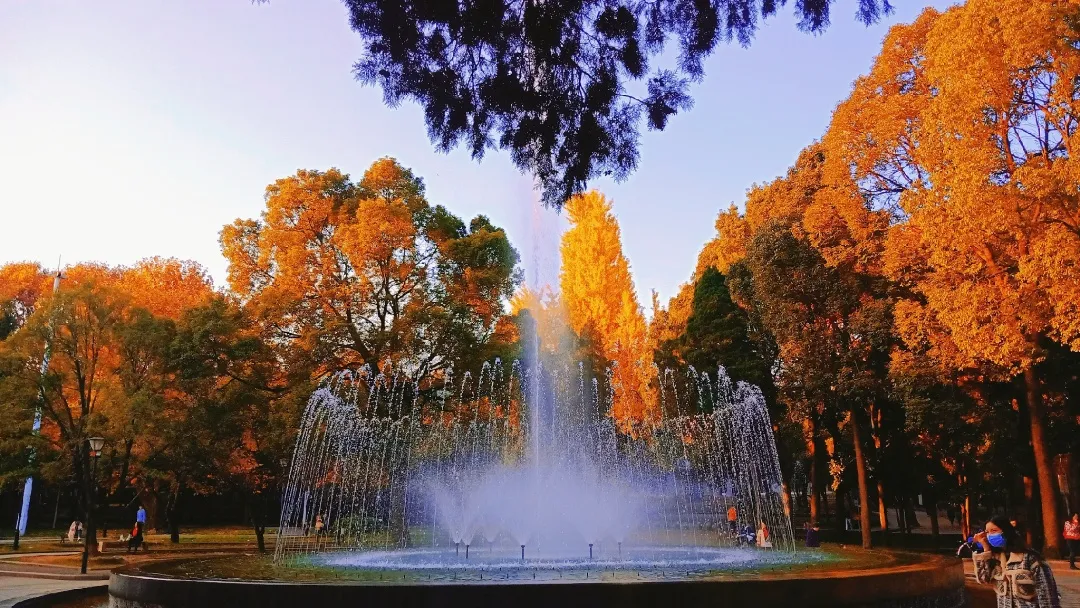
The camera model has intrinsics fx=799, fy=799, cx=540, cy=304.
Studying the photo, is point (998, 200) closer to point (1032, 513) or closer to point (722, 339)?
point (1032, 513)

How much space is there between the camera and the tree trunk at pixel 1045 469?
1711 centimetres

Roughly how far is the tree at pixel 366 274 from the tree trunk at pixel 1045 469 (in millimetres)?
13594

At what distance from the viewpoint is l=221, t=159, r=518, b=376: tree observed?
22266 millimetres

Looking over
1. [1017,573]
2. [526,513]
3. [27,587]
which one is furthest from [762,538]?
[27,587]

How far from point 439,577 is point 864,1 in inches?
264

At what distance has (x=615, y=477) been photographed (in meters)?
19.0

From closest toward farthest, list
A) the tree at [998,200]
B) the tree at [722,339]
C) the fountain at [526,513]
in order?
the fountain at [526,513] → the tree at [998,200] → the tree at [722,339]

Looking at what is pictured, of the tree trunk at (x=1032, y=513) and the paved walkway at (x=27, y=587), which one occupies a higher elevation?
the tree trunk at (x=1032, y=513)

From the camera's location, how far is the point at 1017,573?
5.68 m

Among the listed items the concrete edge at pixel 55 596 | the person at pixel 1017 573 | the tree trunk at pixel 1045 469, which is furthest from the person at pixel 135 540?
the tree trunk at pixel 1045 469

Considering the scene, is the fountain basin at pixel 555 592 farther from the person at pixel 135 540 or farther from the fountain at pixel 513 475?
the person at pixel 135 540

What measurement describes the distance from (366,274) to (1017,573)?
19505 mm

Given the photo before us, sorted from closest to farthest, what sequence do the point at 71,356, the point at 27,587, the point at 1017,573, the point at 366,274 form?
the point at 1017,573, the point at 27,587, the point at 71,356, the point at 366,274

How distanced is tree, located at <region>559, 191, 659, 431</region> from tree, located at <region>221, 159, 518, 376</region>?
12.5m
